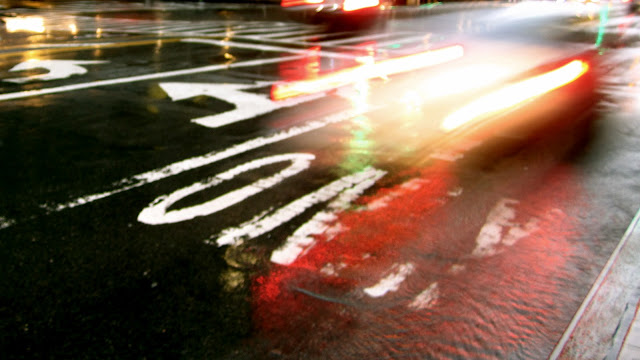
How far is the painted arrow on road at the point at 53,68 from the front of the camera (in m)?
9.64

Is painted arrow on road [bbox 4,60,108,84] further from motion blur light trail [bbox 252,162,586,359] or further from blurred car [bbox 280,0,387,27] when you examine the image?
blurred car [bbox 280,0,387,27]

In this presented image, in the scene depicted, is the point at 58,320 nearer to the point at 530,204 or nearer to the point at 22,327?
the point at 22,327

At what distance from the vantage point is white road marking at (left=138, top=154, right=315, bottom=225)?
14.3 ft

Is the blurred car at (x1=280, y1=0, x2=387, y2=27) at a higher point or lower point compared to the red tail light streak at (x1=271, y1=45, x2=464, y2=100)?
higher

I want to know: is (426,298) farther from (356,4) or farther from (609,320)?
(356,4)

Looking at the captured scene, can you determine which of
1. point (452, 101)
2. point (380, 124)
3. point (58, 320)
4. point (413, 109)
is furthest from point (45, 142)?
point (452, 101)

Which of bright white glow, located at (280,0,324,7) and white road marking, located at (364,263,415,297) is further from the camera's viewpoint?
bright white glow, located at (280,0,324,7)

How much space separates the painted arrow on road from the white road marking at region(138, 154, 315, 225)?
601 centimetres

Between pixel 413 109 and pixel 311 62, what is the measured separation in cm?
450

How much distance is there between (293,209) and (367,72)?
23.4ft

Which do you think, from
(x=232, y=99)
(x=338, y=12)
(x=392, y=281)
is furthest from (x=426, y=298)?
(x=338, y=12)

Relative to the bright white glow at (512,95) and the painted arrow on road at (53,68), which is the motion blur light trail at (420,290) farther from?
the painted arrow on road at (53,68)

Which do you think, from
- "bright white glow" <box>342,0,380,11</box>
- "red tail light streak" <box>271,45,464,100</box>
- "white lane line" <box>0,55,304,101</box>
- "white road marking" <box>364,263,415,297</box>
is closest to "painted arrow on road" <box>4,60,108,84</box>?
"white lane line" <box>0,55,304,101</box>

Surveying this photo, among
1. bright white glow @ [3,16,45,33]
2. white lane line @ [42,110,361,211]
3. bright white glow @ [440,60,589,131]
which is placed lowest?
white lane line @ [42,110,361,211]
